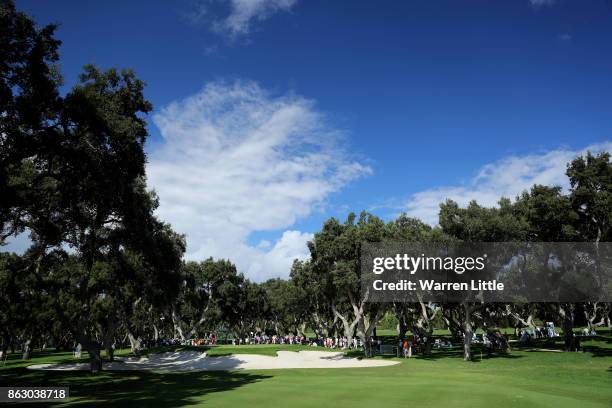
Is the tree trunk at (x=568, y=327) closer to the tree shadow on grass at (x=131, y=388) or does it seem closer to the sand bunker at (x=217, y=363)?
the sand bunker at (x=217, y=363)

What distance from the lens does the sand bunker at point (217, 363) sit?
35.2 metres

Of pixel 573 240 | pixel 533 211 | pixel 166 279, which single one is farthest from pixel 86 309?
pixel 573 240

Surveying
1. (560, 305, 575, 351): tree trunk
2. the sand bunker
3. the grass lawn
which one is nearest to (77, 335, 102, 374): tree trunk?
the grass lawn

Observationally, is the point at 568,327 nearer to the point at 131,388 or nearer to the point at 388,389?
the point at 388,389

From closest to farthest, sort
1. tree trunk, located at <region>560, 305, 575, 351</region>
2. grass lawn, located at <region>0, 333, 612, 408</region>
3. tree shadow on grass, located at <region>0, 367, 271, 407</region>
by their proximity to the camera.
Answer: grass lawn, located at <region>0, 333, 612, 408</region>
tree shadow on grass, located at <region>0, 367, 271, 407</region>
tree trunk, located at <region>560, 305, 575, 351</region>

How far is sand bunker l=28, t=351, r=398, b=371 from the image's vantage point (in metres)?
35.2

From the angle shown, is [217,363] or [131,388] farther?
[217,363]

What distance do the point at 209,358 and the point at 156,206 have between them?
1851 centimetres

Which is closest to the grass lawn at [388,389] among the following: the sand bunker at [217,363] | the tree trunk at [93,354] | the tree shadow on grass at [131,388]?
the tree shadow on grass at [131,388]

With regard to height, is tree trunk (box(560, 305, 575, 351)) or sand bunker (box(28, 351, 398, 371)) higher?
tree trunk (box(560, 305, 575, 351))

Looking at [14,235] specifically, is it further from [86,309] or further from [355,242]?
[355,242]

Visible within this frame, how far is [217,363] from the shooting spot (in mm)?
39625

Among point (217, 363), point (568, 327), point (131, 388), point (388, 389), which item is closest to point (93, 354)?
point (217, 363)

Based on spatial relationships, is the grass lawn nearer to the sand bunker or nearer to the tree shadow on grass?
the tree shadow on grass
